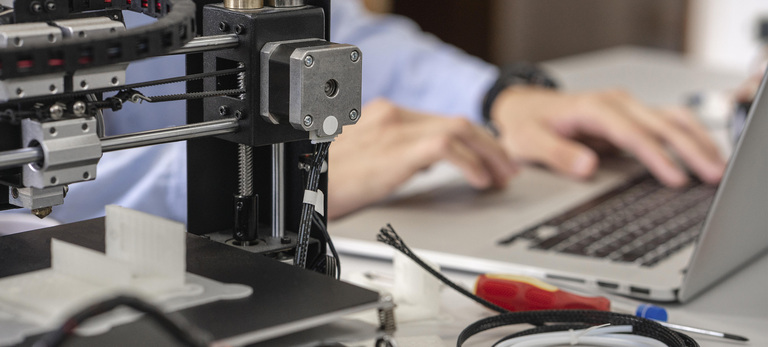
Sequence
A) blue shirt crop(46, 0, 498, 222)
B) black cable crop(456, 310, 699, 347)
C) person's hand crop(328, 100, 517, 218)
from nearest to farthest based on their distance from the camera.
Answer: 1. black cable crop(456, 310, 699, 347)
2. blue shirt crop(46, 0, 498, 222)
3. person's hand crop(328, 100, 517, 218)

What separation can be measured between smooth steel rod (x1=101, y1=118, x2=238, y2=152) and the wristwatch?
910mm

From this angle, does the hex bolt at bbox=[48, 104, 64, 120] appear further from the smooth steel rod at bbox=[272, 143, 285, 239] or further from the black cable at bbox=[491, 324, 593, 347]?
the black cable at bbox=[491, 324, 593, 347]

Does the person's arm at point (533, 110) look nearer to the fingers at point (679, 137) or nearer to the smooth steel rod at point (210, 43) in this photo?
the fingers at point (679, 137)

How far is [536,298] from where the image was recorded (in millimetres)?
685

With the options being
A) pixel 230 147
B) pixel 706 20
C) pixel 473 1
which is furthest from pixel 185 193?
pixel 706 20

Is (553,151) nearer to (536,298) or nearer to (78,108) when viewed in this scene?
(536,298)

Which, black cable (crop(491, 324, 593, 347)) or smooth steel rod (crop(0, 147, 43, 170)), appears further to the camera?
black cable (crop(491, 324, 593, 347))

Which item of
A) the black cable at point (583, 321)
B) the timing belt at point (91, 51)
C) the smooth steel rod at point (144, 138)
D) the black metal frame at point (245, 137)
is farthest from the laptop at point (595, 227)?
the timing belt at point (91, 51)

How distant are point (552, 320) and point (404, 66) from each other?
1010 millimetres

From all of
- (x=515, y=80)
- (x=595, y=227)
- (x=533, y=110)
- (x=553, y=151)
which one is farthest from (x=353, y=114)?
(x=515, y=80)

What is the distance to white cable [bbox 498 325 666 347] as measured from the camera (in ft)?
2.01

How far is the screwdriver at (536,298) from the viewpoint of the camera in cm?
68

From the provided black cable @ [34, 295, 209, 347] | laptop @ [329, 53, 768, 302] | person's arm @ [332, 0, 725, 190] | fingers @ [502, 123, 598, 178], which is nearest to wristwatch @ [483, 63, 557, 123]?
person's arm @ [332, 0, 725, 190]

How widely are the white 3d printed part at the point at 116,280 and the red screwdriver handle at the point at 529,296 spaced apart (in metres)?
0.25
